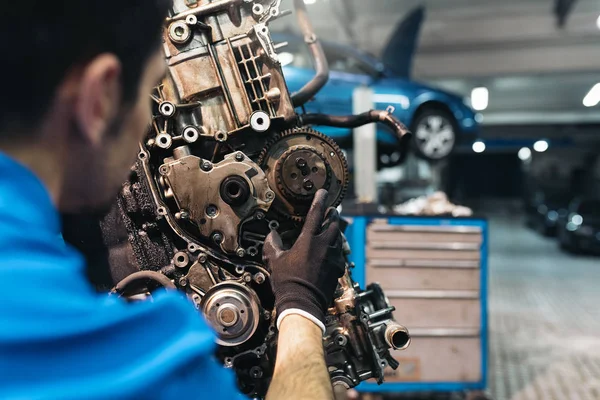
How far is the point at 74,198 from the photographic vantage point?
0.66 m

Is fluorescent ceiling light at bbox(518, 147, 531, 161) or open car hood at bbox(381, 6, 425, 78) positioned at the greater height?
open car hood at bbox(381, 6, 425, 78)

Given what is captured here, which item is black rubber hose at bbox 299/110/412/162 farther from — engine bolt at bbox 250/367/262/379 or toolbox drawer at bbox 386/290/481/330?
toolbox drawer at bbox 386/290/481/330

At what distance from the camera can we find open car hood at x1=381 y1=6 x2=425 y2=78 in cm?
679

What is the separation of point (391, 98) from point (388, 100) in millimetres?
59

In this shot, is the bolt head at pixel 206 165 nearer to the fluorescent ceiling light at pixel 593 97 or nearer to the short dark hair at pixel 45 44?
the short dark hair at pixel 45 44

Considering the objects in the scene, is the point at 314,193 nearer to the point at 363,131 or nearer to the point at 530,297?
the point at 363,131

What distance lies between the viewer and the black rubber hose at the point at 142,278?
154 centimetres

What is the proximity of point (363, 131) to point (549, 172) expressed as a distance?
55.9ft

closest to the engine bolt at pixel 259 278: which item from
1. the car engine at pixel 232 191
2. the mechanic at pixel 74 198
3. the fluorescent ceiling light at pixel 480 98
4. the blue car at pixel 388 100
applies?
the car engine at pixel 232 191

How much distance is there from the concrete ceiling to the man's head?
329 inches

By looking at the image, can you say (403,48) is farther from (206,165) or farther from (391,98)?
(206,165)

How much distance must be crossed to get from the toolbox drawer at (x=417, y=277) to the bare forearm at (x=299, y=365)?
2515mm

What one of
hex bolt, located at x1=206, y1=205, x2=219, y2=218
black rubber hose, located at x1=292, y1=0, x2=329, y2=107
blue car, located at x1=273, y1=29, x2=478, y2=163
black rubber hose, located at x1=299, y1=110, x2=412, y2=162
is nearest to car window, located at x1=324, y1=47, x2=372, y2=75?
blue car, located at x1=273, y1=29, x2=478, y2=163

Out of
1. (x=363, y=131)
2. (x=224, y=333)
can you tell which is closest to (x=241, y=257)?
(x=224, y=333)
